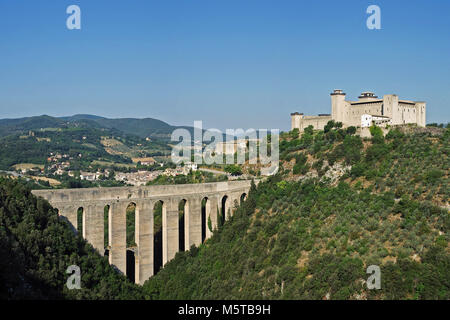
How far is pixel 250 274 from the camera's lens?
27.0 meters

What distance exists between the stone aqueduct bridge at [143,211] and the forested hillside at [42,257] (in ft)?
4.57

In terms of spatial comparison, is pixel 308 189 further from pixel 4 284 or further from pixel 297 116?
pixel 4 284

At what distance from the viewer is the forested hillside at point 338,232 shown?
22.3m

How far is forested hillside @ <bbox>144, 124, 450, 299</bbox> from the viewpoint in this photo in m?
22.3

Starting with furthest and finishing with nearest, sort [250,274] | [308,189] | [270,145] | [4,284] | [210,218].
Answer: [270,145]
[210,218]
[308,189]
[250,274]
[4,284]

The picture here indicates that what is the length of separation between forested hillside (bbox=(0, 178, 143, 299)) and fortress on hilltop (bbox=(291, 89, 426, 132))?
2412 centimetres

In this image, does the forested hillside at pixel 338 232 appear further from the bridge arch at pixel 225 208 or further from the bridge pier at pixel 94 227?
the bridge pier at pixel 94 227

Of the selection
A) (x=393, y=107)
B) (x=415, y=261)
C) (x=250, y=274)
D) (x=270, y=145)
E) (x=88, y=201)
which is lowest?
(x=250, y=274)

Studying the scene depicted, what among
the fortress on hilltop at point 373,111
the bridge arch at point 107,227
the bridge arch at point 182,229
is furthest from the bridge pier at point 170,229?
the fortress on hilltop at point 373,111

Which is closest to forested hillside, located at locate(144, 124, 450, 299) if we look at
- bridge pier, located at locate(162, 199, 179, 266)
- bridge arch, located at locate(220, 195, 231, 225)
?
bridge pier, located at locate(162, 199, 179, 266)

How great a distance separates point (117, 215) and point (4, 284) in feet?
39.5

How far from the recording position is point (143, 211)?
103ft

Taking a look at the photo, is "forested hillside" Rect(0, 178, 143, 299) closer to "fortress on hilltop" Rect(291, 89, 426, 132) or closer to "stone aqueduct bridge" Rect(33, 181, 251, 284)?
"stone aqueduct bridge" Rect(33, 181, 251, 284)
